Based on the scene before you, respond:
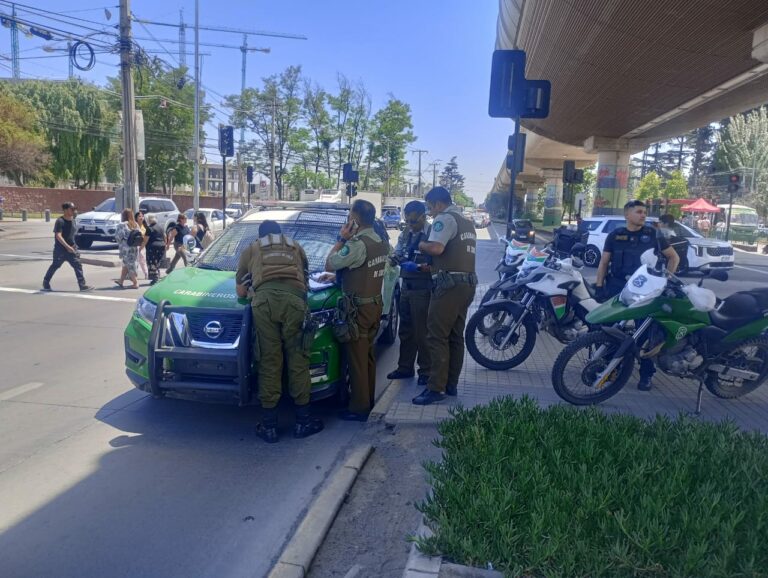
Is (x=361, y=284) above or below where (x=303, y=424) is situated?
above

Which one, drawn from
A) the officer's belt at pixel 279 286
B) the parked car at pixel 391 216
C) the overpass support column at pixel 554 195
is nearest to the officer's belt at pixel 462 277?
the officer's belt at pixel 279 286

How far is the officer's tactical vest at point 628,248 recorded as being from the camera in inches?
275

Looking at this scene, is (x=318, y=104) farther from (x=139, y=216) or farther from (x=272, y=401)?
(x=272, y=401)

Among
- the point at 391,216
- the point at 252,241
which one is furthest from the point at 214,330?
the point at 391,216

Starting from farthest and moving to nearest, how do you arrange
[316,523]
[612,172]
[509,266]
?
[612,172] → [509,266] → [316,523]

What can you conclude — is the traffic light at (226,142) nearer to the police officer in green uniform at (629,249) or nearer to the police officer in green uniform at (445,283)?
the police officer in green uniform at (629,249)

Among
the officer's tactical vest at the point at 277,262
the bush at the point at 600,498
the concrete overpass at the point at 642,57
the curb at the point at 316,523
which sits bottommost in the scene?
the curb at the point at 316,523

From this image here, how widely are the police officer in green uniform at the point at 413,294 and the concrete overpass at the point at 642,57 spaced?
10076 mm

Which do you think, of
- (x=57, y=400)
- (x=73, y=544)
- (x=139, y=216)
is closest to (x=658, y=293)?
(x=73, y=544)

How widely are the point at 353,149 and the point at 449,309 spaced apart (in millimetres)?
55848

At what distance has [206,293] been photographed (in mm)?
5262

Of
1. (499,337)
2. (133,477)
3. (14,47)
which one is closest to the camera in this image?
(133,477)

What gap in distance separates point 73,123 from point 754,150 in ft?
189

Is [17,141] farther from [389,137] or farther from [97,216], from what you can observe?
[389,137]
